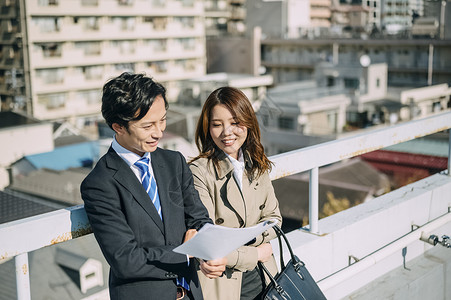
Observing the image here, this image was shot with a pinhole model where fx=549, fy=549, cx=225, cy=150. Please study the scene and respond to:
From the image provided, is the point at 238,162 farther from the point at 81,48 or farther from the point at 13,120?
the point at 81,48

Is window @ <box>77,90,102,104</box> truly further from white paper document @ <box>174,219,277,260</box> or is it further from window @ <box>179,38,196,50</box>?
white paper document @ <box>174,219,277,260</box>

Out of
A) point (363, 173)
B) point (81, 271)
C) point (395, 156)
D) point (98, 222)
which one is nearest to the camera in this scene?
point (98, 222)

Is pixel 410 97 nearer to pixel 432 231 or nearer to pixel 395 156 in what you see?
pixel 395 156

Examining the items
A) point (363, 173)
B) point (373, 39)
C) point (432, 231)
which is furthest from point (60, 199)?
point (373, 39)

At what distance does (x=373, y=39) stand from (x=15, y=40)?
22532mm

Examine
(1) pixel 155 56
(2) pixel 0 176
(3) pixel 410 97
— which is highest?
(1) pixel 155 56

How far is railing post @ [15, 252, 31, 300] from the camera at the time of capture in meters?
1.55

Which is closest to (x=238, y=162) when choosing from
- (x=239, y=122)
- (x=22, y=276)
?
(x=239, y=122)

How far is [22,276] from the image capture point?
1.57 m

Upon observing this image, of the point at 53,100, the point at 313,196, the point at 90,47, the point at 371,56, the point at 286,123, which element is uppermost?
the point at 90,47

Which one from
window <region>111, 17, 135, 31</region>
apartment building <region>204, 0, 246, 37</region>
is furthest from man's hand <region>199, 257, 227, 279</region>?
apartment building <region>204, 0, 246, 37</region>

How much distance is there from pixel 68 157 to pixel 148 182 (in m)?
21.5

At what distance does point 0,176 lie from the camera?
69.6 feet

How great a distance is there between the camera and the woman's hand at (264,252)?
6.25 ft
